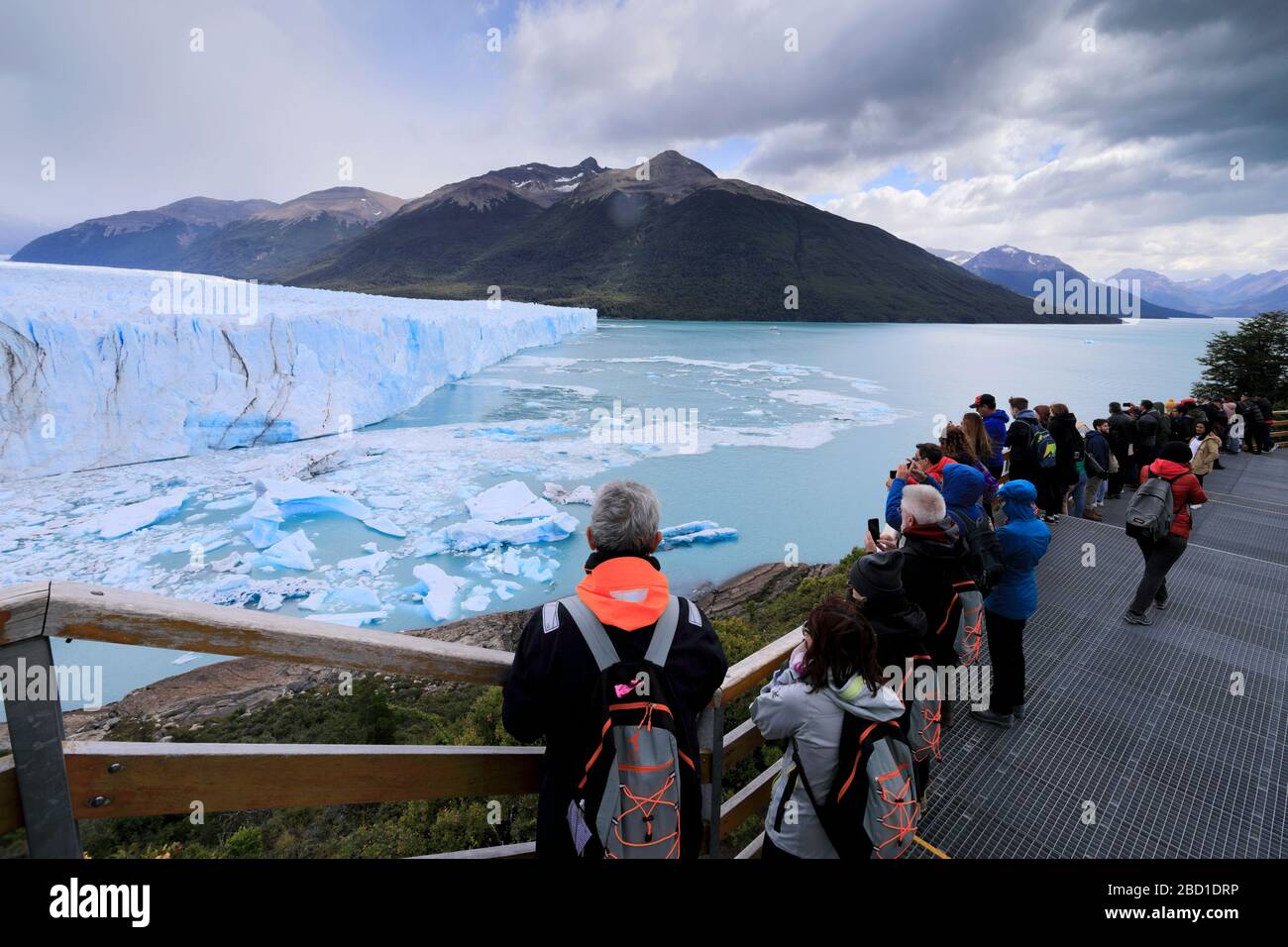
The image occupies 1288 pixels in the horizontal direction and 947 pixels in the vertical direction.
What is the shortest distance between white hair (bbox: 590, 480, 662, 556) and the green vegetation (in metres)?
2.35

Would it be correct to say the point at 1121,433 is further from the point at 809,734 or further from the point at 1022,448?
the point at 809,734

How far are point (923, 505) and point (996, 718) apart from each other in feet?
4.76

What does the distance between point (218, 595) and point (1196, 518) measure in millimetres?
11621

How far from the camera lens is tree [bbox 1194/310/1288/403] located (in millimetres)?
16766

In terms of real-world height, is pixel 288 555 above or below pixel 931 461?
below

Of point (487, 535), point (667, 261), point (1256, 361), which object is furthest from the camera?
point (667, 261)

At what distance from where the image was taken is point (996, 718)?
3.21 m

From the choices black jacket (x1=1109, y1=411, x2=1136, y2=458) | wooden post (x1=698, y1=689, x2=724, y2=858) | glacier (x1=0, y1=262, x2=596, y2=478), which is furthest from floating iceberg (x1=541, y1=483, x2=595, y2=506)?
wooden post (x1=698, y1=689, x2=724, y2=858)

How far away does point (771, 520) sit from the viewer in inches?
450

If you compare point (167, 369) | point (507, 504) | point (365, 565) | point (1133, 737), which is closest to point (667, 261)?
point (167, 369)

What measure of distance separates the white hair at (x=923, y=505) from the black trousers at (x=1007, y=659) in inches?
37.3

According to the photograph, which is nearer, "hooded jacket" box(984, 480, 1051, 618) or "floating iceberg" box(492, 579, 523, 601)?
"hooded jacket" box(984, 480, 1051, 618)

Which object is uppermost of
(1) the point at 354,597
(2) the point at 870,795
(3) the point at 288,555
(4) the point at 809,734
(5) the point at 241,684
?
(4) the point at 809,734

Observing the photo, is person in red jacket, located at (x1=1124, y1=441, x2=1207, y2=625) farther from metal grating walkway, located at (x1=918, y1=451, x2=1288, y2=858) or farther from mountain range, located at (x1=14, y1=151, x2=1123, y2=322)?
mountain range, located at (x1=14, y1=151, x2=1123, y2=322)
